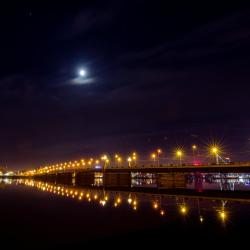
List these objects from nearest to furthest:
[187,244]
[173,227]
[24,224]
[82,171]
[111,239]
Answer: [187,244]
[111,239]
[173,227]
[24,224]
[82,171]

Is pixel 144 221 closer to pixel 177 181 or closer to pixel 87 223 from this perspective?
pixel 87 223

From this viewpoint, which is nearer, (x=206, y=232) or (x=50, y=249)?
(x=50, y=249)

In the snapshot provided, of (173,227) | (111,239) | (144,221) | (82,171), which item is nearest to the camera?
(111,239)

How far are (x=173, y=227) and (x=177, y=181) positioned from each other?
7061 cm

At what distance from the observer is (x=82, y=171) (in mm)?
152375

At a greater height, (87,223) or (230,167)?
(230,167)

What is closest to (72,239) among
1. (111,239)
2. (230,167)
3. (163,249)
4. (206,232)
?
(111,239)

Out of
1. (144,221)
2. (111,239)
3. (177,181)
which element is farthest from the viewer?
(177,181)

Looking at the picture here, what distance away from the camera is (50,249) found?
1627 cm

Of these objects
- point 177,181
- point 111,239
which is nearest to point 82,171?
point 177,181

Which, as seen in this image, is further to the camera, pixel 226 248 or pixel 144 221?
pixel 144 221

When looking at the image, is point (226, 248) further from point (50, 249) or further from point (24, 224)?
point (24, 224)

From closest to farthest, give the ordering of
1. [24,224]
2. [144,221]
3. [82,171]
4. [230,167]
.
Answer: [144,221] → [24,224] → [230,167] → [82,171]

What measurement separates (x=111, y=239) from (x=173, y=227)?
5.73m
